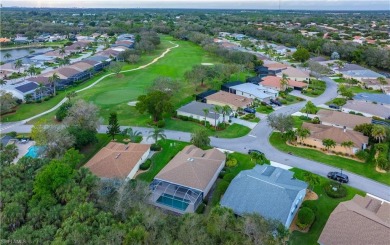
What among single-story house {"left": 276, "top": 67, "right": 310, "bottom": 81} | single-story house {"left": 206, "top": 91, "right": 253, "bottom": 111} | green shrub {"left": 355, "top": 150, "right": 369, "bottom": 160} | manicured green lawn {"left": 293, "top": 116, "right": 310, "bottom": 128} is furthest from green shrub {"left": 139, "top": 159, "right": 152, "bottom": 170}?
single-story house {"left": 276, "top": 67, "right": 310, "bottom": 81}

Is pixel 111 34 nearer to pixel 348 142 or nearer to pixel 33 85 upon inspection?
pixel 33 85

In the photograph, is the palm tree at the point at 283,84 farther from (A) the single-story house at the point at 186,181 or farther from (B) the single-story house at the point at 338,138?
(A) the single-story house at the point at 186,181

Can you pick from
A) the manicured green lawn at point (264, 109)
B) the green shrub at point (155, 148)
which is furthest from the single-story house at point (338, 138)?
the green shrub at point (155, 148)

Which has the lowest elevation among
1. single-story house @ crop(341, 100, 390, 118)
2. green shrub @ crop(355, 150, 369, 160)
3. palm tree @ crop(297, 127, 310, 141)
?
green shrub @ crop(355, 150, 369, 160)

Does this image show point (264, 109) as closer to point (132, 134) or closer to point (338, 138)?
point (338, 138)

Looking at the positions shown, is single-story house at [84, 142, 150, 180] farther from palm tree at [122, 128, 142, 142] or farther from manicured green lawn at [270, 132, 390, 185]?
manicured green lawn at [270, 132, 390, 185]

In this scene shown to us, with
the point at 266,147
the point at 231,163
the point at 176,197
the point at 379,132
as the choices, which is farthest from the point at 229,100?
the point at 176,197

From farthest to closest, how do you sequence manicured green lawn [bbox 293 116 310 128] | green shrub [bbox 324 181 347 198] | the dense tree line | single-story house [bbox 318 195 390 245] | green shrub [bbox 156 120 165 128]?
manicured green lawn [bbox 293 116 310 128] → green shrub [bbox 156 120 165 128] → green shrub [bbox 324 181 347 198] → single-story house [bbox 318 195 390 245] → the dense tree line
